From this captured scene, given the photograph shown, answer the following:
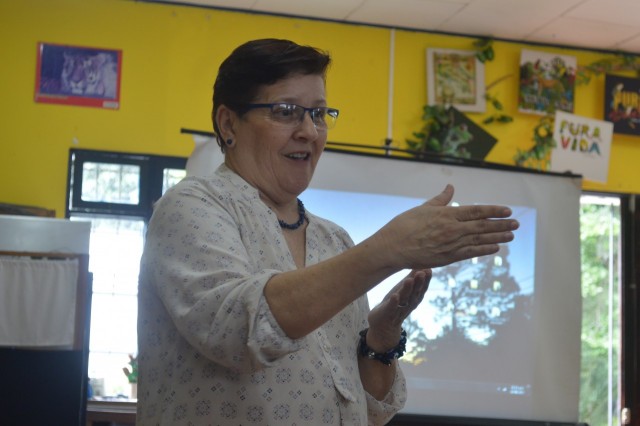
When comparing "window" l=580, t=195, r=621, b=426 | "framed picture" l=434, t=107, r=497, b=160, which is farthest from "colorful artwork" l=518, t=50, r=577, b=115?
"window" l=580, t=195, r=621, b=426

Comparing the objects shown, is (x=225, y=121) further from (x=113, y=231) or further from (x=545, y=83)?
(x=545, y=83)

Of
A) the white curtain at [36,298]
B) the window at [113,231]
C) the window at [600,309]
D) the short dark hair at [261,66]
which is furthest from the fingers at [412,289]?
the window at [600,309]

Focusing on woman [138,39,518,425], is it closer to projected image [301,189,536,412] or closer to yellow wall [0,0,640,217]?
projected image [301,189,536,412]

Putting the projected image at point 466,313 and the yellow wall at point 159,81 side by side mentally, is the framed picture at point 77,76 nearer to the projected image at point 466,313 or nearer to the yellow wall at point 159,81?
the yellow wall at point 159,81

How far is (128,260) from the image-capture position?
4.66 m

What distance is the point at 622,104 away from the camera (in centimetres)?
537

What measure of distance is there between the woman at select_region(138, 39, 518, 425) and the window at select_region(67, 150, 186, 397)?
331 centimetres

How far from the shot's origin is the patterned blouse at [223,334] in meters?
1.04

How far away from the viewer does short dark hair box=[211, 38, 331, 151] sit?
1.31 metres

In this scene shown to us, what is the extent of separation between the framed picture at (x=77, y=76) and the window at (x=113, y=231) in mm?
285

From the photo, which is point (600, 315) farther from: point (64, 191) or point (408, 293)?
point (408, 293)

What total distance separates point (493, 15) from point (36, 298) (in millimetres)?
2766

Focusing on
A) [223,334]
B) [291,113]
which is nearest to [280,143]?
[291,113]

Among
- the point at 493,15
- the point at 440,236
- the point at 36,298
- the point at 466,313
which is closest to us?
the point at 440,236
